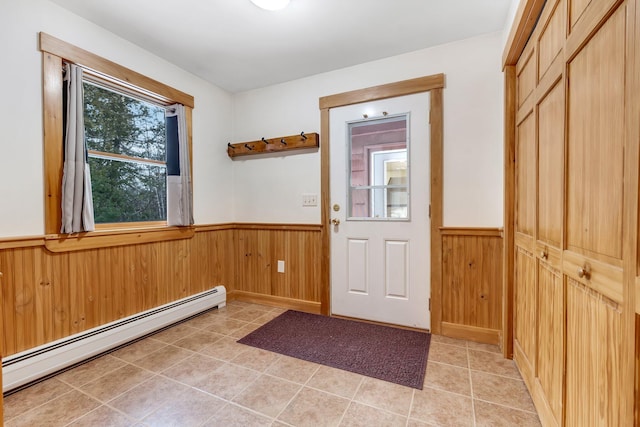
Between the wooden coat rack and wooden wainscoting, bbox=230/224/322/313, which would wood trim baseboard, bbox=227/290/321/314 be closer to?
wooden wainscoting, bbox=230/224/322/313

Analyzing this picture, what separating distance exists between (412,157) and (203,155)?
2017 mm

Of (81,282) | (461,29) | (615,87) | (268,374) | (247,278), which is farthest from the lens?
(247,278)

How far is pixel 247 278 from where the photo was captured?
3166mm

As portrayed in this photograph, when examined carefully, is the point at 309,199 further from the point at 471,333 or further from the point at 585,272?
the point at 585,272

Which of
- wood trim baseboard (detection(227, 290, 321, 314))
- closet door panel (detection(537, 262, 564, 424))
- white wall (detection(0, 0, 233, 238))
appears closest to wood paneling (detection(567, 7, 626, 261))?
→ closet door panel (detection(537, 262, 564, 424))

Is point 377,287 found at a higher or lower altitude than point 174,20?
lower

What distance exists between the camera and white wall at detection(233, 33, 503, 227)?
214 centimetres

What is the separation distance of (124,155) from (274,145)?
1.29 meters

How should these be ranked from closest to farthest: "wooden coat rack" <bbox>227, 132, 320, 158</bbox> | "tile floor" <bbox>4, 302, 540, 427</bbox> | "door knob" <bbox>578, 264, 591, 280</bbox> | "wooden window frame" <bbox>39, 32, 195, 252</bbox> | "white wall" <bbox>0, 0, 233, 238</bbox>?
"door knob" <bbox>578, 264, 591, 280</bbox> → "tile floor" <bbox>4, 302, 540, 427</bbox> → "white wall" <bbox>0, 0, 233, 238</bbox> → "wooden window frame" <bbox>39, 32, 195, 252</bbox> → "wooden coat rack" <bbox>227, 132, 320, 158</bbox>

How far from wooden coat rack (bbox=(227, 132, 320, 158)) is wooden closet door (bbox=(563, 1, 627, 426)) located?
1951mm

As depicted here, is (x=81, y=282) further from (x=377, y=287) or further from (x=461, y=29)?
(x=461, y=29)

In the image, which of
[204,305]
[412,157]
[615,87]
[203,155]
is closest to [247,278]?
[204,305]

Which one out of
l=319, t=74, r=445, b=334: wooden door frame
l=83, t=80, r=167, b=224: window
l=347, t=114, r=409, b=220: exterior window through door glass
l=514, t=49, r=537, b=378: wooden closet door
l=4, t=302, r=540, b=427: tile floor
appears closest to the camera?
l=4, t=302, r=540, b=427: tile floor

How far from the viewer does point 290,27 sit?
2.05 metres
